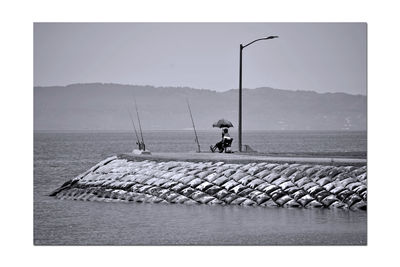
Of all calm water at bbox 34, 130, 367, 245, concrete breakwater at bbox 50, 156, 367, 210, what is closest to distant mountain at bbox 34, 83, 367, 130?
concrete breakwater at bbox 50, 156, 367, 210

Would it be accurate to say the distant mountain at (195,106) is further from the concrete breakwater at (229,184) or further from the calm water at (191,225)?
the calm water at (191,225)

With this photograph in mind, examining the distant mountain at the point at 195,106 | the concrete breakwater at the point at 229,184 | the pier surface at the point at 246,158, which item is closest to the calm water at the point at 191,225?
the concrete breakwater at the point at 229,184

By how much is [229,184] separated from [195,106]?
21.8 m

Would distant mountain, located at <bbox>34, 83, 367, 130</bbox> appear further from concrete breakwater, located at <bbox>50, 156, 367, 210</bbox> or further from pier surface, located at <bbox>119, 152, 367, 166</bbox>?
concrete breakwater, located at <bbox>50, 156, 367, 210</bbox>

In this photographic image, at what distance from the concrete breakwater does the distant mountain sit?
2.23 meters

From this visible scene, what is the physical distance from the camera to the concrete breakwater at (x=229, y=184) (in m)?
26.7

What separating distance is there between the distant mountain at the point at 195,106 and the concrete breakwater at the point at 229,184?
223cm

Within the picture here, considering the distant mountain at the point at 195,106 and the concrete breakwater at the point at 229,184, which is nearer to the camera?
the concrete breakwater at the point at 229,184

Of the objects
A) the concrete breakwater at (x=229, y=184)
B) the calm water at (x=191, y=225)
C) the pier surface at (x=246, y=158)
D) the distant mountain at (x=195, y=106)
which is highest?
the distant mountain at (x=195, y=106)

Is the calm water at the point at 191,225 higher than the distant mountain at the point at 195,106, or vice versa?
the distant mountain at the point at 195,106

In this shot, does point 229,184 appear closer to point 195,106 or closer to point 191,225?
point 191,225

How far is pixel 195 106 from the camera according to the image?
50.5 m

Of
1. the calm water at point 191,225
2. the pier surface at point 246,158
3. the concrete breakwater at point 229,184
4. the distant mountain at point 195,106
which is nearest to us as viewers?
the calm water at point 191,225
